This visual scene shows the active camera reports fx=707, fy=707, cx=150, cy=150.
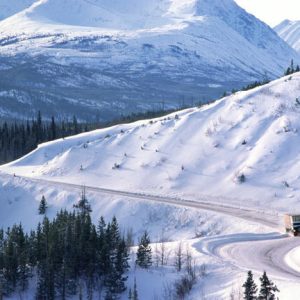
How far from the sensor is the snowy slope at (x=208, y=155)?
6644 centimetres

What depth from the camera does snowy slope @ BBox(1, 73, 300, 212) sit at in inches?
2616

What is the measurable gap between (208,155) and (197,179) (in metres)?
4.50

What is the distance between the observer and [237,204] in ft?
210

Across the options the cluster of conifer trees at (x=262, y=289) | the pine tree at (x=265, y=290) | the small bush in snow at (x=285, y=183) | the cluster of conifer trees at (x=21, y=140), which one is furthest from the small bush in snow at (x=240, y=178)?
the cluster of conifer trees at (x=21, y=140)

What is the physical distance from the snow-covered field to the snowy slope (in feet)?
0.42

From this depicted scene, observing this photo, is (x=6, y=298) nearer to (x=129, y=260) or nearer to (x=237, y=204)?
(x=129, y=260)

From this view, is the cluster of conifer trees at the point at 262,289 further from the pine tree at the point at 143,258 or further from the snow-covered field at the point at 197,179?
the pine tree at the point at 143,258

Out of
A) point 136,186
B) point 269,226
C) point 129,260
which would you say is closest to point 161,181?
point 136,186

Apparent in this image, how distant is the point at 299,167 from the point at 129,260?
86.0 feet

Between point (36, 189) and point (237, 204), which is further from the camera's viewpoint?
point (36, 189)

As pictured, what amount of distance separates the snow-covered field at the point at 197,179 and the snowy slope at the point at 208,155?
129mm

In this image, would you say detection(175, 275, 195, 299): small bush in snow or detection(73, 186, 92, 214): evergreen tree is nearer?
detection(175, 275, 195, 299): small bush in snow

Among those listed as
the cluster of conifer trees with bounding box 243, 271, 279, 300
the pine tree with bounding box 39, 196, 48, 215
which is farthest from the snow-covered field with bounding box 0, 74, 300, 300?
the cluster of conifer trees with bounding box 243, 271, 279, 300

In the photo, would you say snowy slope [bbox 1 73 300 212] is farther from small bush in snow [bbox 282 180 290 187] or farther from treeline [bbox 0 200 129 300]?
treeline [bbox 0 200 129 300]
